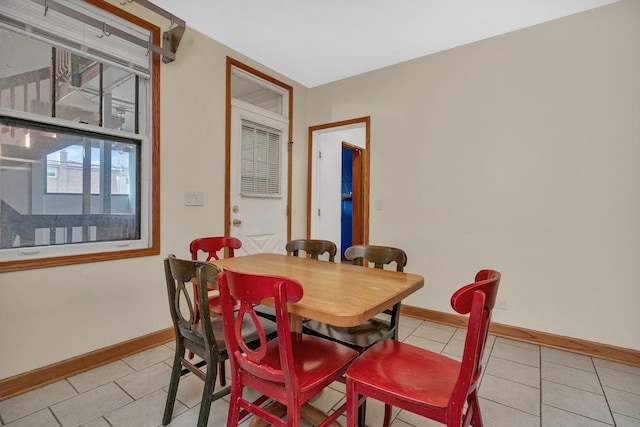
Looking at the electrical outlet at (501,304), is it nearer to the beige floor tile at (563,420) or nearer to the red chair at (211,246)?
the beige floor tile at (563,420)

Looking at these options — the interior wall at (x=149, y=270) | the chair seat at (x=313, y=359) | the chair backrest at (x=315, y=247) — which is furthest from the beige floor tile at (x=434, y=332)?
the interior wall at (x=149, y=270)

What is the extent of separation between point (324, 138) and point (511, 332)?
304 centimetres

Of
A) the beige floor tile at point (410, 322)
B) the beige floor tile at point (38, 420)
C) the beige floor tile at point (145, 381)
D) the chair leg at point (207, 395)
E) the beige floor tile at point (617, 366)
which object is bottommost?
the beige floor tile at point (38, 420)

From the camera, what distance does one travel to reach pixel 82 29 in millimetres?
2094

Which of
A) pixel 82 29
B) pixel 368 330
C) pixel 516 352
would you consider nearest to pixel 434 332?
pixel 516 352

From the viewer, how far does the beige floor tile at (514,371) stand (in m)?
2.06

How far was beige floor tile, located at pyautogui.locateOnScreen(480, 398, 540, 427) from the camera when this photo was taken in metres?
1.63

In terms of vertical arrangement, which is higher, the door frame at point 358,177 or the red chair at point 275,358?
the door frame at point 358,177

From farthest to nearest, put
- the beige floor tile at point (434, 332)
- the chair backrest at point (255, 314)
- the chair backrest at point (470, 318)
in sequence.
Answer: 1. the beige floor tile at point (434, 332)
2. the chair backrest at point (255, 314)
3. the chair backrest at point (470, 318)

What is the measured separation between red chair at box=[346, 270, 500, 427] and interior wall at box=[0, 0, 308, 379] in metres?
1.89

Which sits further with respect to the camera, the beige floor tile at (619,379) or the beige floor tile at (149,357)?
the beige floor tile at (149,357)

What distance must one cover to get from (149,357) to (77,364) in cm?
43

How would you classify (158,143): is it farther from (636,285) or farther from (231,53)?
(636,285)

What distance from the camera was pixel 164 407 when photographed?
5.73 ft
